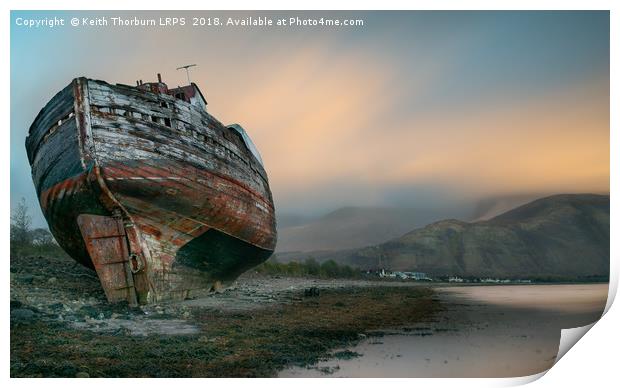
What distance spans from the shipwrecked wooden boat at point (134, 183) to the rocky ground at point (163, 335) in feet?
2.64

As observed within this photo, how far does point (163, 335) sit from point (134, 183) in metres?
2.79

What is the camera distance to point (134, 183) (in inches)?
319

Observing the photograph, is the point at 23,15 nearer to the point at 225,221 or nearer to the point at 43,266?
the point at 225,221

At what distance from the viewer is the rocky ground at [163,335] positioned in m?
6.29

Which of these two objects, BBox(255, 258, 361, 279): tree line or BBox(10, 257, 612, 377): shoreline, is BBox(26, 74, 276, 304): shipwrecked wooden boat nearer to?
BBox(10, 257, 612, 377): shoreline

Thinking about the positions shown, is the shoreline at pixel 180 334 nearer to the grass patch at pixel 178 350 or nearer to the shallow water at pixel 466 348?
the grass patch at pixel 178 350

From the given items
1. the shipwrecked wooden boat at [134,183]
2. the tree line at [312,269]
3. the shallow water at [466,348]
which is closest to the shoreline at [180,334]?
the shallow water at [466,348]

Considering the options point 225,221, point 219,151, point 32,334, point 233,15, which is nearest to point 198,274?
point 225,221

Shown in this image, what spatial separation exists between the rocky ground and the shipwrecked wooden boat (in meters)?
0.80

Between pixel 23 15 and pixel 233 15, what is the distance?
3.52 metres

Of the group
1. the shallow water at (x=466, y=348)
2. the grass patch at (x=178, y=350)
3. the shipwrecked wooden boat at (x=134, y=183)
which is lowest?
the shallow water at (x=466, y=348)

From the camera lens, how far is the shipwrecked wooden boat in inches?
316

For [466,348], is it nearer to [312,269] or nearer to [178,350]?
[178,350]

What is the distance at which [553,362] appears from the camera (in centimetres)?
721
